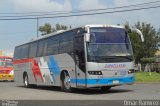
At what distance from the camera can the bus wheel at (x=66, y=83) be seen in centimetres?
2295

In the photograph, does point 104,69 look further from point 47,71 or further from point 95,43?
point 47,71

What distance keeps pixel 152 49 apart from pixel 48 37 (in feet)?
201

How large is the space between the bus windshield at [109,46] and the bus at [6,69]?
A: 82.9 feet

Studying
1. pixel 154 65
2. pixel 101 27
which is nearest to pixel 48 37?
pixel 101 27

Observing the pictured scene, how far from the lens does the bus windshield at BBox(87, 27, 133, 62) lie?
20.8 meters

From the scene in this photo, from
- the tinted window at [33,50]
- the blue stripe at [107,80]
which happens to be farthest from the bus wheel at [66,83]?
the tinted window at [33,50]

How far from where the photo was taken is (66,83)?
2334cm

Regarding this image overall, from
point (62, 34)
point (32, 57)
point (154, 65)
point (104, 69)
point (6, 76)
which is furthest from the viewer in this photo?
point (154, 65)

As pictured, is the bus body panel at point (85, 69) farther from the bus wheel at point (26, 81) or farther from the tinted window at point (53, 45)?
the bus wheel at point (26, 81)

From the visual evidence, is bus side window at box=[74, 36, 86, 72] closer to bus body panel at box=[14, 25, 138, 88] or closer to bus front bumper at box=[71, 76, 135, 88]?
bus body panel at box=[14, 25, 138, 88]

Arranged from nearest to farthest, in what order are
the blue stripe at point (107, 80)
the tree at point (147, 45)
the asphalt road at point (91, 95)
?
the asphalt road at point (91, 95)
the blue stripe at point (107, 80)
the tree at point (147, 45)

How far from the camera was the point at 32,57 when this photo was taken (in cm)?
2902

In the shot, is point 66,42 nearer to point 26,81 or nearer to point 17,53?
point 26,81

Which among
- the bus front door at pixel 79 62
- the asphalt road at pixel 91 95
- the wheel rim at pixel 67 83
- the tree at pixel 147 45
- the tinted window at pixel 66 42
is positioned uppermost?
the tree at pixel 147 45
